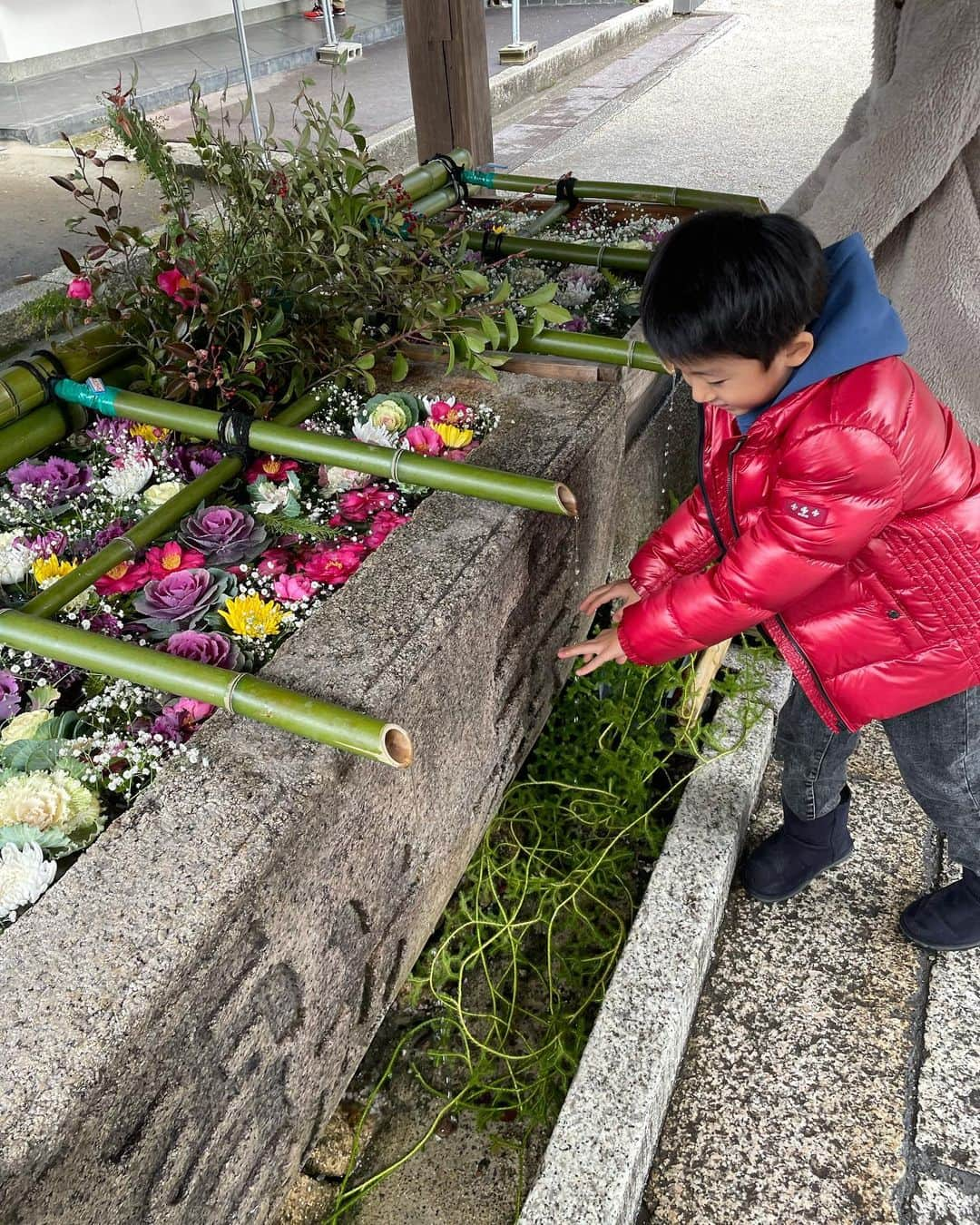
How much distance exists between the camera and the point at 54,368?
2.18 meters

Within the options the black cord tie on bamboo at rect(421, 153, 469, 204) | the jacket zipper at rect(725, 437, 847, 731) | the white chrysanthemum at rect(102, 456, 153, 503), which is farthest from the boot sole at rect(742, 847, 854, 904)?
the black cord tie on bamboo at rect(421, 153, 469, 204)

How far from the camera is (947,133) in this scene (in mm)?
1927

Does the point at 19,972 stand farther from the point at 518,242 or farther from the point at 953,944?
the point at 518,242

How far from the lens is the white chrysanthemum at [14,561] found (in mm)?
1896

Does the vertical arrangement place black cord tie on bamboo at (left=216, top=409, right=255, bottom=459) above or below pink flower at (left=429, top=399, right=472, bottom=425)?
above

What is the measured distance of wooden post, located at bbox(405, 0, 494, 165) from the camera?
137 inches

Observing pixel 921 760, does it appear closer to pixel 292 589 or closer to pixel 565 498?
pixel 565 498

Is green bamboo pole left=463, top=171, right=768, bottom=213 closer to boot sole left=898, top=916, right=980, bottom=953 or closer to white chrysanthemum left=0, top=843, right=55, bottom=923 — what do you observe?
boot sole left=898, top=916, right=980, bottom=953

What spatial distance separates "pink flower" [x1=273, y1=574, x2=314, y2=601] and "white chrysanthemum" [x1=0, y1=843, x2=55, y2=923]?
657 mm

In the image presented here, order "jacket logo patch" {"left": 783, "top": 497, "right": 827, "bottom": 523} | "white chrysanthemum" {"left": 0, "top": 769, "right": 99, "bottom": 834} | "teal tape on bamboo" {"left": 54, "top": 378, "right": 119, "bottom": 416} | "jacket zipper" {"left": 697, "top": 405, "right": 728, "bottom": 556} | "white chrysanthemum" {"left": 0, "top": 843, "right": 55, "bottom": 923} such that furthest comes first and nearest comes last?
"teal tape on bamboo" {"left": 54, "top": 378, "right": 119, "bottom": 416}
"jacket zipper" {"left": 697, "top": 405, "right": 728, "bottom": 556}
"jacket logo patch" {"left": 783, "top": 497, "right": 827, "bottom": 523}
"white chrysanthemum" {"left": 0, "top": 769, "right": 99, "bottom": 834}
"white chrysanthemum" {"left": 0, "top": 843, "right": 55, "bottom": 923}

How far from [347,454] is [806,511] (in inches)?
34.6

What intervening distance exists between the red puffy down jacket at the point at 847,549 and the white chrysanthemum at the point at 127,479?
3.67 feet

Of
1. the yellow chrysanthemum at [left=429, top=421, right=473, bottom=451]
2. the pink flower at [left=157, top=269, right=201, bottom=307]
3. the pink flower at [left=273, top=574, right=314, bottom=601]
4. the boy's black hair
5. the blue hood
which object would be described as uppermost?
the boy's black hair

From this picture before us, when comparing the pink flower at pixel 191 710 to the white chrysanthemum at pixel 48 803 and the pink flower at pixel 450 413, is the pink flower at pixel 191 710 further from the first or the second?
the pink flower at pixel 450 413
